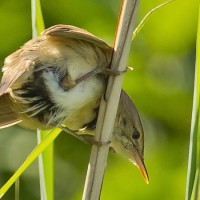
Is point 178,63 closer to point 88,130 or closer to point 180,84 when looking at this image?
point 180,84

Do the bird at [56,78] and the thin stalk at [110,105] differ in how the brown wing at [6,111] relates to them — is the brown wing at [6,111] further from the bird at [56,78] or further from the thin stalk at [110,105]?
the thin stalk at [110,105]

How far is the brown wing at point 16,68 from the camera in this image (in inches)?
68.9

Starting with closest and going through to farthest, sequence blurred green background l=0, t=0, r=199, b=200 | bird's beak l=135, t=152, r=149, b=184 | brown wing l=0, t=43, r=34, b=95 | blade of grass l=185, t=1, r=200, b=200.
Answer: blade of grass l=185, t=1, r=200, b=200 → brown wing l=0, t=43, r=34, b=95 → bird's beak l=135, t=152, r=149, b=184 → blurred green background l=0, t=0, r=199, b=200

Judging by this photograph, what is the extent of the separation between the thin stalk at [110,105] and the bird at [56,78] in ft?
0.30

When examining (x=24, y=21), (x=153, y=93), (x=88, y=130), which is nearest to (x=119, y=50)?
(x=88, y=130)

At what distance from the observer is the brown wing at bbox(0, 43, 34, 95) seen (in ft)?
5.74

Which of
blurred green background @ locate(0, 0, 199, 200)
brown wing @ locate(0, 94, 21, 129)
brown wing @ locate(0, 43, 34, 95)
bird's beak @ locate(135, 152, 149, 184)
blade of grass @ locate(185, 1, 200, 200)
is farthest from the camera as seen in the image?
blurred green background @ locate(0, 0, 199, 200)

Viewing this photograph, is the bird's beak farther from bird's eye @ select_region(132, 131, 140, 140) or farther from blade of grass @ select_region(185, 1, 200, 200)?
Result: blade of grass @ select_region(185, 1, 200, 200)

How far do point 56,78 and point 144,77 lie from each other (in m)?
0.82

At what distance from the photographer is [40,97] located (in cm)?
186

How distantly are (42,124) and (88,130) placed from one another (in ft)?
0.54

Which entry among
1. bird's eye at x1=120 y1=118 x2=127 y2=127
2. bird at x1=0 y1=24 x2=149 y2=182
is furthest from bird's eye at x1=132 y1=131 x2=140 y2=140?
bird at x1=0 y1=24 x2=149 y2=182

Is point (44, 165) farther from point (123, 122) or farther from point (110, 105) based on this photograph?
point (123, 122)

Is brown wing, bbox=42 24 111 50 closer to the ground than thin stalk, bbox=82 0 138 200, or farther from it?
farther from it
